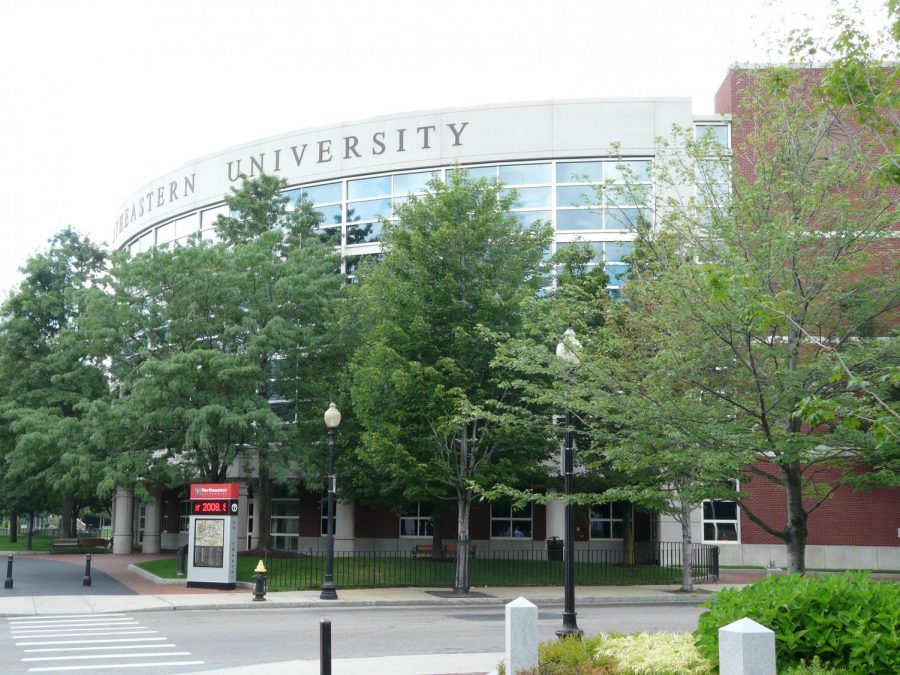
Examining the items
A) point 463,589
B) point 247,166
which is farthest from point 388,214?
point 463,589

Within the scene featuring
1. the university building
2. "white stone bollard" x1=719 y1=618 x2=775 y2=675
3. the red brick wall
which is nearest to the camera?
"white stone bollard" x1=719 y1=618 x2=775 y2=675

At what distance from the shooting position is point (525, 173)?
37.7 meters

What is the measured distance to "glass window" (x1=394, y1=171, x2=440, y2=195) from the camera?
1531 inches

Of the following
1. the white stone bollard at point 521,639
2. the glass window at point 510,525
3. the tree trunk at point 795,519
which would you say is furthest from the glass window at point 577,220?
the white stone bollard at point 521,639

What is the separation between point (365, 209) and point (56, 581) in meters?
19.4

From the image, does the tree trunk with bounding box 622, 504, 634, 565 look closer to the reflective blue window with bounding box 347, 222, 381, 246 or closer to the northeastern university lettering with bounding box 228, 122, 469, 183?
the reflective blue window with bounding box 347, 222, 381, 246

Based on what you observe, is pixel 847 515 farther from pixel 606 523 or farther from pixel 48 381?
pixel 48 381

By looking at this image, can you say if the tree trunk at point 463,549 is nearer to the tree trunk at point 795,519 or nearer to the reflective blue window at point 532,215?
the tree trunk at point 795,519

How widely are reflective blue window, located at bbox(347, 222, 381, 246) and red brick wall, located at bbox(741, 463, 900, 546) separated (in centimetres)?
1804

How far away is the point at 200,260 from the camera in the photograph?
30.1 metres

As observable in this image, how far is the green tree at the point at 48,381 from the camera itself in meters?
29.9

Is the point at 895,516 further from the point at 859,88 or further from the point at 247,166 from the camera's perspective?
the point at 247,166

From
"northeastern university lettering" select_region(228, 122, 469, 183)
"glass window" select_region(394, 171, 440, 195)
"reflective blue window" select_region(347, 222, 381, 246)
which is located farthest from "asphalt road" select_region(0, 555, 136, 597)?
"glass window" select_region(394, 171, 440, 195)

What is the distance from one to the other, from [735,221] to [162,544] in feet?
136
